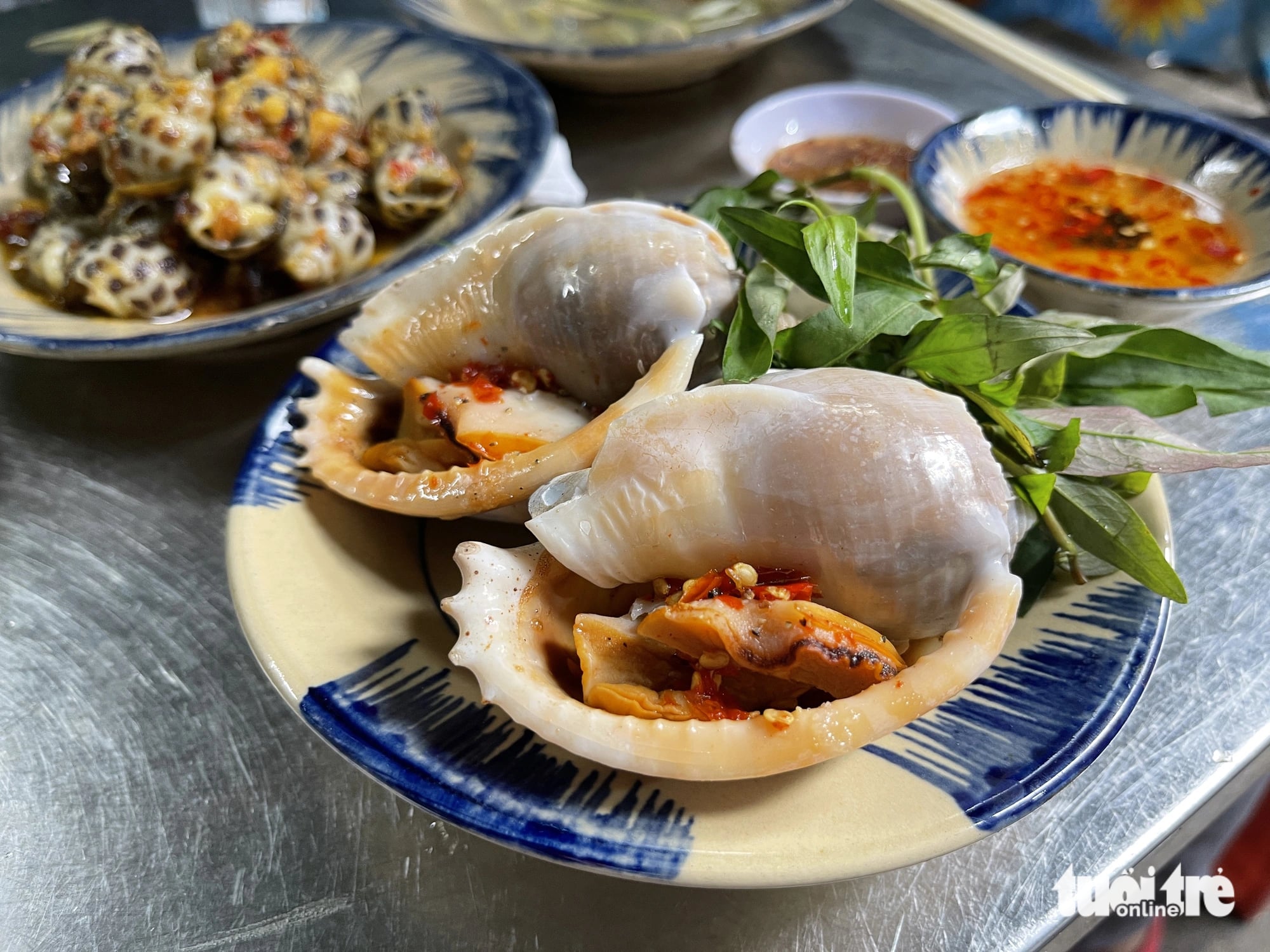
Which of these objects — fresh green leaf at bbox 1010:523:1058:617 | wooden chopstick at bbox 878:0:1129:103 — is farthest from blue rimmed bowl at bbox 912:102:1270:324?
fresh green leaf at bbox 1010:523:1058:617

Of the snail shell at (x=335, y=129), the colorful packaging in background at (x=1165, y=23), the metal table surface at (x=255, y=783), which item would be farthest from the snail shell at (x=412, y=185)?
the colorful packaging in background at (x=1165, y=23)

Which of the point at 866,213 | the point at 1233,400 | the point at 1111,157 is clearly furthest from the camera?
the point at 1111,157

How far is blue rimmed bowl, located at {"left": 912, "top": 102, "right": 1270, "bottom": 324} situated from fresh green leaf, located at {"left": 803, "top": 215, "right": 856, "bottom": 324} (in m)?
0.69

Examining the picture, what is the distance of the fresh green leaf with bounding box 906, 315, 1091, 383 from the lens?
929mm

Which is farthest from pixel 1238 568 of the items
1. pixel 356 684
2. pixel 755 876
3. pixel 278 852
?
pixel 278 852

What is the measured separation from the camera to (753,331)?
95cm

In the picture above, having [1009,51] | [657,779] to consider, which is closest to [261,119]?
[657,779]

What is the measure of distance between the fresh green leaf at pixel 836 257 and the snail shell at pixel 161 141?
1194mm

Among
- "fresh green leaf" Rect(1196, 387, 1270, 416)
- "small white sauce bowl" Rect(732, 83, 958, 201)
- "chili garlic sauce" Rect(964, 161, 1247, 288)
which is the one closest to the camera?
"fresh green leaf" Rect(1196, 387, 1270, 416)

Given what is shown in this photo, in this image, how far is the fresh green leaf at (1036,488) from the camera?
34.8 inches

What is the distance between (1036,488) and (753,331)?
33 centimetres

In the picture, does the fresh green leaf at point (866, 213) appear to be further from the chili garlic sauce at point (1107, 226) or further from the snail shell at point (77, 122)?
the snail shell at point (77, 122)

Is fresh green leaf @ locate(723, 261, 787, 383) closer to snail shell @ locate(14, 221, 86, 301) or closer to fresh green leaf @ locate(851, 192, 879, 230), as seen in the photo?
fresh green leaf @ locate(851, 192, 879, 230)

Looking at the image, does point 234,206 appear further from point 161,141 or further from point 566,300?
point 566,300
